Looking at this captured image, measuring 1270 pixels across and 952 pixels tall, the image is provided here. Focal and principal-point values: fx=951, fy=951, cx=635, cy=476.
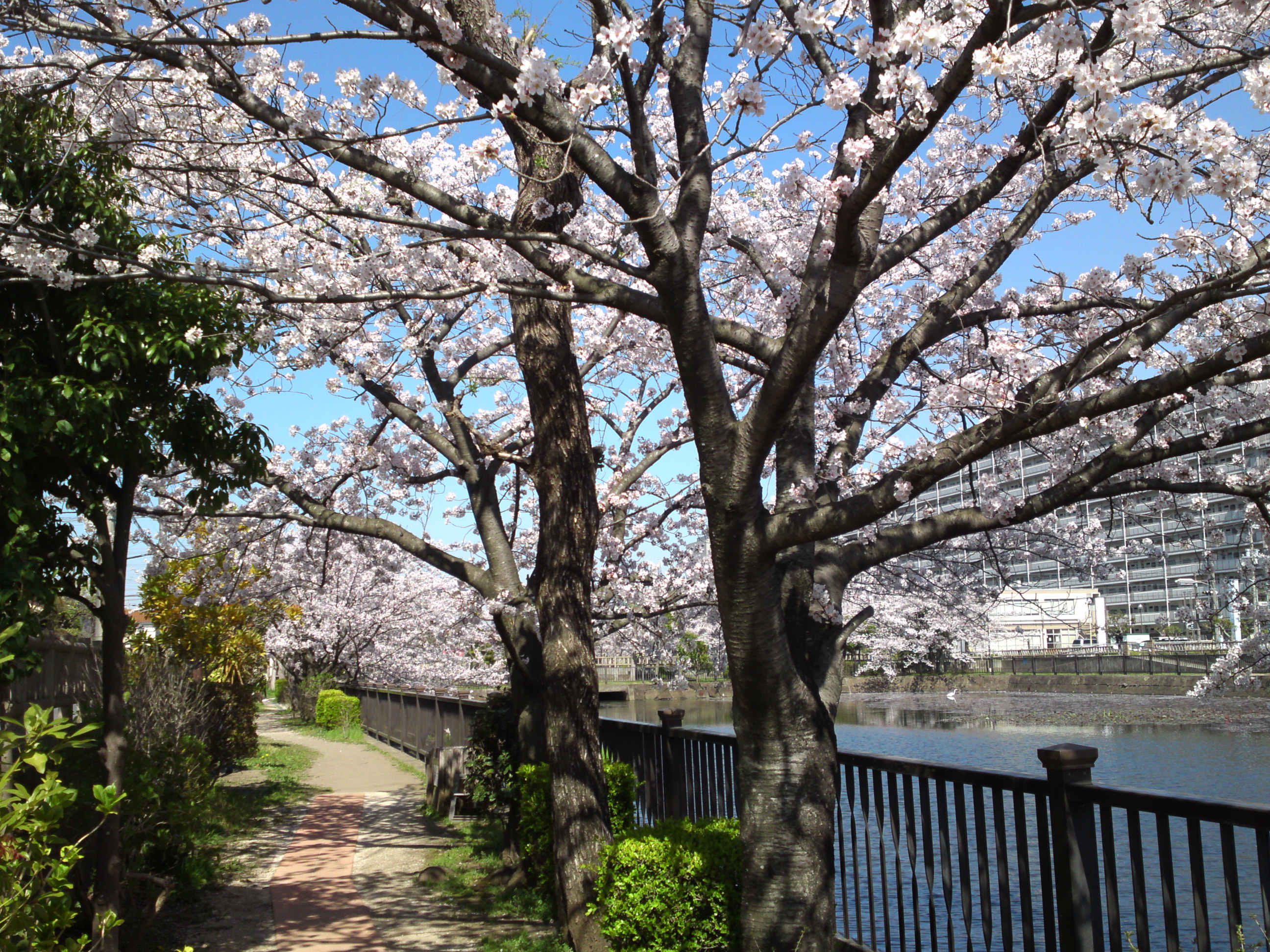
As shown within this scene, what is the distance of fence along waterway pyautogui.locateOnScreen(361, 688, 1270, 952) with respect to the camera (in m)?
3.20

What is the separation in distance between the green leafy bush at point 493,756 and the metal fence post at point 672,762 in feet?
6.33

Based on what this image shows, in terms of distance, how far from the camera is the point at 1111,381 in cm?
489

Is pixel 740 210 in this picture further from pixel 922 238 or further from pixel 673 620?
pixel 673 620

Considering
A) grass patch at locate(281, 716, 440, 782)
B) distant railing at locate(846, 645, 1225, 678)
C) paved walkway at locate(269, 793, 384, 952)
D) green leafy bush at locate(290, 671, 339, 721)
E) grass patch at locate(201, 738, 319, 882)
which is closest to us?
paved walkway at locate(269, 793, 384, 952)

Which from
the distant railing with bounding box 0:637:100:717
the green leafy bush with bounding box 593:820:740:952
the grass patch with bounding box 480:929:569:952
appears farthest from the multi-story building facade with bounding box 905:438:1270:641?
the distant railing with bounding box 0:637:100:717

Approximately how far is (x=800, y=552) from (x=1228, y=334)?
2886 millimetres

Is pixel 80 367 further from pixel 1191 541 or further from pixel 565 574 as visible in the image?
pixel 1191 541

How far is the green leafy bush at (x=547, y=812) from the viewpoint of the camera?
699 cm

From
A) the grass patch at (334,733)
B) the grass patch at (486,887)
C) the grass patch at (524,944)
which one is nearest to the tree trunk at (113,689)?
the grass patch at (524,944)

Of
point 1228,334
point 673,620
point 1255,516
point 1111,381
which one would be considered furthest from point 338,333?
point 673,620

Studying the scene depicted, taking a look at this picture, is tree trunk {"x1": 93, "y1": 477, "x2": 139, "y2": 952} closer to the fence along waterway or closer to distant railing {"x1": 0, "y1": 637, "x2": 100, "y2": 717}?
distant railing {"x1": 0, "y1": 637, "x2": 100, "y2": 717}

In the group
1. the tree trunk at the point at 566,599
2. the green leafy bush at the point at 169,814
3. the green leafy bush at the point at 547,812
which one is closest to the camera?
the green leafy bush at the point at 169,814

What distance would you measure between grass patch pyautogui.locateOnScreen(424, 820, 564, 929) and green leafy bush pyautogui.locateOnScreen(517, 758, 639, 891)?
21cm

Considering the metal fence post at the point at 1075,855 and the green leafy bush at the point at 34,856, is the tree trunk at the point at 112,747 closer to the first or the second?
the green leafy bush at the point at 34,856
